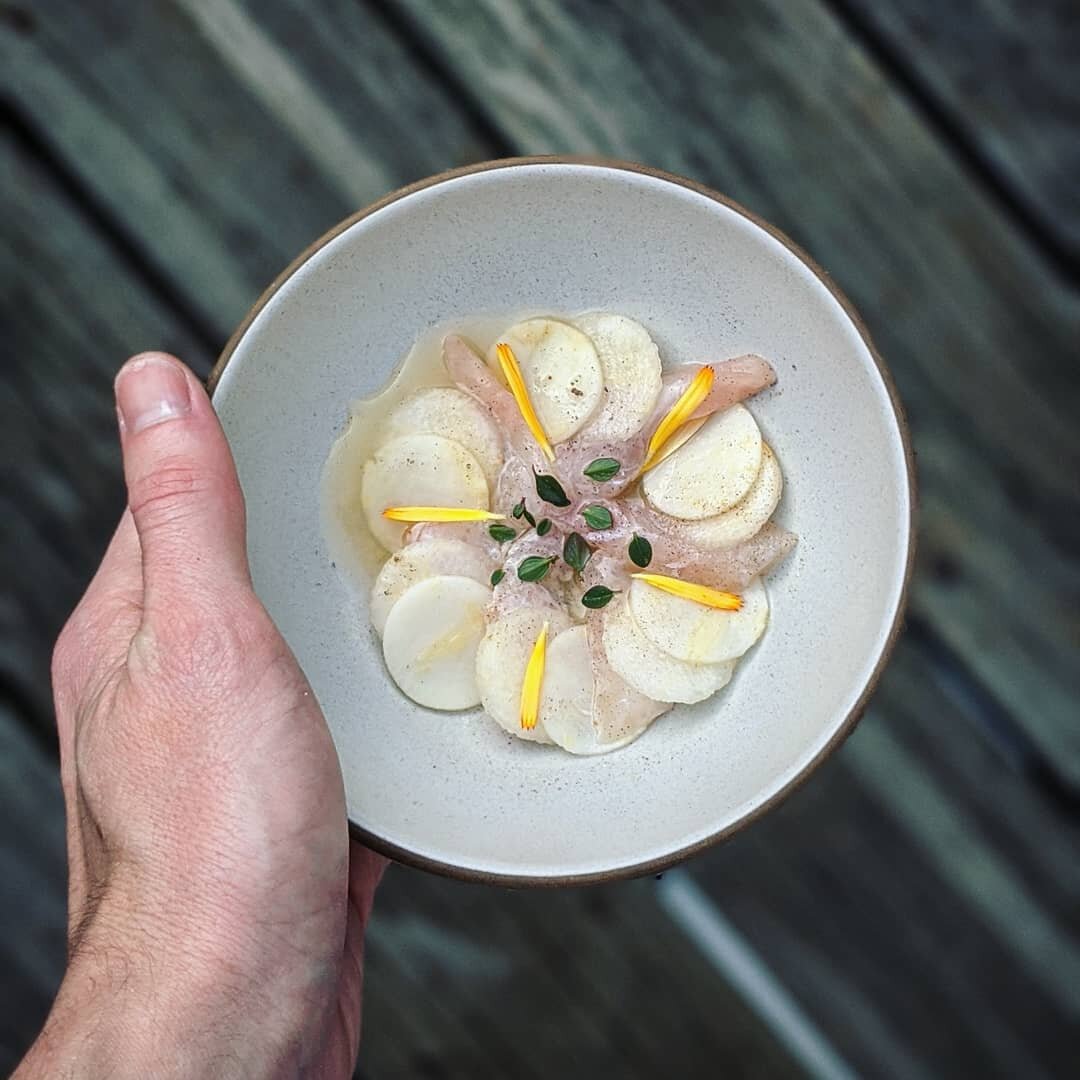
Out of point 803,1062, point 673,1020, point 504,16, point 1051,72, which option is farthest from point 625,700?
point 1051,72

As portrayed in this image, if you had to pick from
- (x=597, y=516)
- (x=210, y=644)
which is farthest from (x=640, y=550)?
(x=210, y=644)

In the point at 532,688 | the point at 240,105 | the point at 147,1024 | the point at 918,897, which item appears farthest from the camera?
the point at 918,897

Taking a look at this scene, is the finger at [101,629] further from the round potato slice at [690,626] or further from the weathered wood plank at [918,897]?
the weathered wood plank at [918,897]

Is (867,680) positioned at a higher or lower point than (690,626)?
lower

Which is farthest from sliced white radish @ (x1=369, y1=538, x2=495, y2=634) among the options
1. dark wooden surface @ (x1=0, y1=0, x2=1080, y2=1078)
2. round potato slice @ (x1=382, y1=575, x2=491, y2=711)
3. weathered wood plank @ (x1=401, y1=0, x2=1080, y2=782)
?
weathered wood plank @ (x1=401, y1=0, x2=1080, y2=782)

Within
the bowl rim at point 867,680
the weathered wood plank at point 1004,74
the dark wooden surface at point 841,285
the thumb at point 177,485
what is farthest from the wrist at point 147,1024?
the weathered wood plank at point 1004,74

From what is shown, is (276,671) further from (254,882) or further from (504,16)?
(504,16)

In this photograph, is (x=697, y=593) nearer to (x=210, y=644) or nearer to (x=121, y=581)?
(x=210, y=644)
